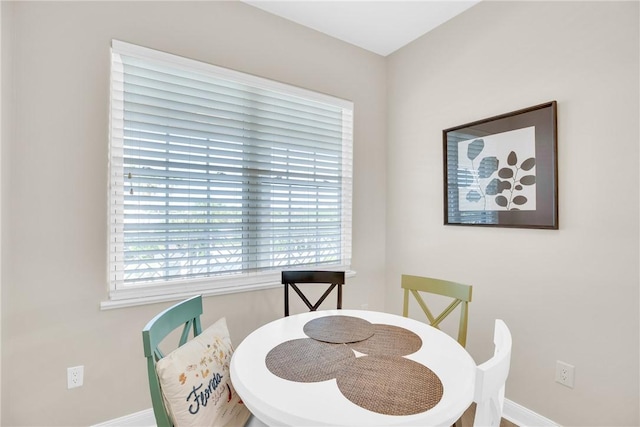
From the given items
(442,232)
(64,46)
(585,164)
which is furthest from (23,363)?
(585,164)

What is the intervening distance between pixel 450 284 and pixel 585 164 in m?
0.97

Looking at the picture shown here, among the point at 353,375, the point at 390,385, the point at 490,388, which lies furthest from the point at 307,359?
the point at 490,388

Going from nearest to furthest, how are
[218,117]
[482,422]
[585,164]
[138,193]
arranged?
1. [482,422]
2. [585,164]
3. [138,193]
4. [218,117]

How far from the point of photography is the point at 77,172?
5.57 ft

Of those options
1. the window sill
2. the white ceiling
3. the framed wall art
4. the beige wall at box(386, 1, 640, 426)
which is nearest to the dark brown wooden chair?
the window sill

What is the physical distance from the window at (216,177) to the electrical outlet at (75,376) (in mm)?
407

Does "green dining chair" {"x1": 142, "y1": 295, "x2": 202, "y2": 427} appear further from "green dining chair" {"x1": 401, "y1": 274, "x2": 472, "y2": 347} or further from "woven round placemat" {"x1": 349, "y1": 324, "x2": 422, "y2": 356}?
"green dining chair" {"x1": 401, "y1": 274, "x2": 472, "y2": 347}

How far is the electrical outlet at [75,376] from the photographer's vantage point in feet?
5.49

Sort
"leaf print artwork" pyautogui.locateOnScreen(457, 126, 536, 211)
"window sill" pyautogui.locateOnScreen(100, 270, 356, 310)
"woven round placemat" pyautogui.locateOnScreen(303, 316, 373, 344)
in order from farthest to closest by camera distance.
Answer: "leaf print artwork" pyautogui.locateOnScreen(457, 126, 536, 211), "window sill" pyautogui.locateOnScreen(100, 270, 356, 310), "woven round placemat" pyautogui.locateOnScreen(303, 316, 373, 344)

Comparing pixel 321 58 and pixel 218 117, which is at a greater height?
pixel 321 58

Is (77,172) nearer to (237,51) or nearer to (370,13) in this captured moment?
(237,51)

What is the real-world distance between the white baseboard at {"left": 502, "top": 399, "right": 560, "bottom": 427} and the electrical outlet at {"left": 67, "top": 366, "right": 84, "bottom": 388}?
2.54 m

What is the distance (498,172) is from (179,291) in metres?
2.21

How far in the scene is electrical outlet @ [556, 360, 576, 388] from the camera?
5.69 feet
